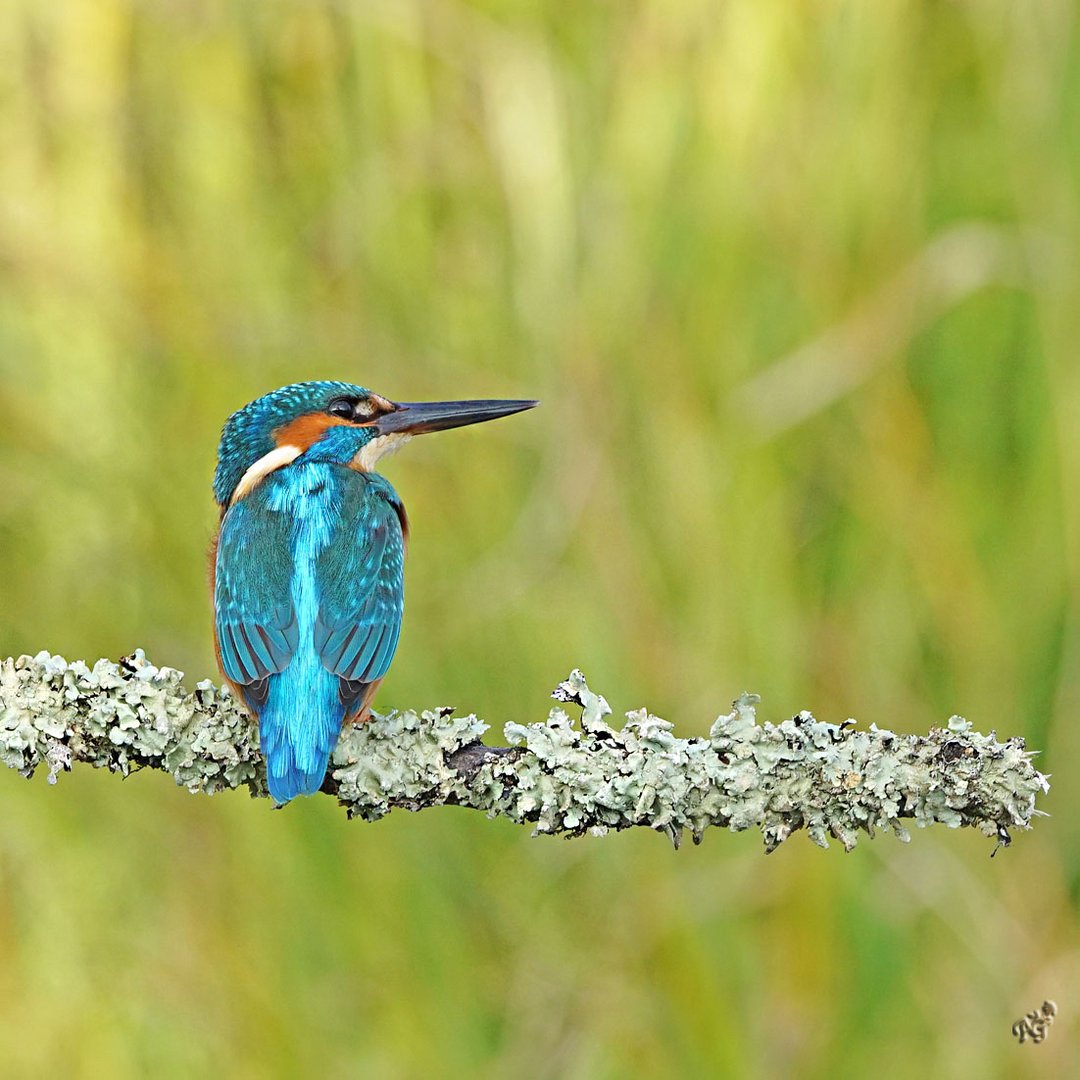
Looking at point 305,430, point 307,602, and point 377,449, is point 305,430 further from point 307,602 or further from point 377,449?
point 307,602

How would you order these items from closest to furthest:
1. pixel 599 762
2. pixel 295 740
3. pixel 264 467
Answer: pixel 599 762, pixel 295 740, pixel 264 467

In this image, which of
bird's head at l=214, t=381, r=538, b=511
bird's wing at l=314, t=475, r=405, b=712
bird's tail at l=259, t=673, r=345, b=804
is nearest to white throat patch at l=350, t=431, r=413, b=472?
bird's head at l=214, t=381, r=538, b=511

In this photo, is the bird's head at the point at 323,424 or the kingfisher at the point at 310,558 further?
the bird's head at the point at 323,424

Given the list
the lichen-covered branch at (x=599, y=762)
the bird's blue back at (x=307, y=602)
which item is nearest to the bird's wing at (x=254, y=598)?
the bird's blue back at (x=307, y=602)

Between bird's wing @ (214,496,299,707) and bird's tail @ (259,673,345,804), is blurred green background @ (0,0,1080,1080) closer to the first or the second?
bird's wing @ (214,496,299,707)

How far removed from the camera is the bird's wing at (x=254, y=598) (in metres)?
1.68

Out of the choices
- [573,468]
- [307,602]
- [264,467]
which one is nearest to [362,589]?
[307,602]

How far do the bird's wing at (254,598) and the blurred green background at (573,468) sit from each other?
0.25 m

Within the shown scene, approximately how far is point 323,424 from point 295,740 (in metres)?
0.63

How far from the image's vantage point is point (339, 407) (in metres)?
2.09

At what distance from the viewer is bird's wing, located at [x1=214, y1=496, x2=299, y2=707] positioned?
1683 millimetres

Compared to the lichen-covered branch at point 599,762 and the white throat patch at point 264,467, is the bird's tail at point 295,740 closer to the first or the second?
the lichen-covered branch at point 599,762

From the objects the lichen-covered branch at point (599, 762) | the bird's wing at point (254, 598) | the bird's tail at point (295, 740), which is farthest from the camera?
the bird's wing at point (254, 598)

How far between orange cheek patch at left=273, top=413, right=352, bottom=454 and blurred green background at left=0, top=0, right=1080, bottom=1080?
0.36 ft
